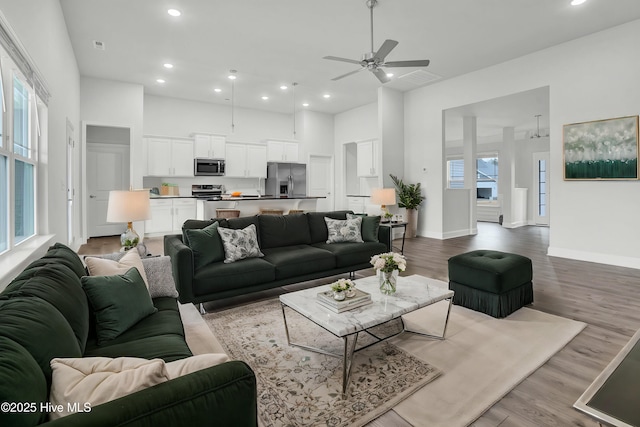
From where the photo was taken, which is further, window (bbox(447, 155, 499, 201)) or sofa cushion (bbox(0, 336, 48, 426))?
window (bbox(447, 155, 499, 201))

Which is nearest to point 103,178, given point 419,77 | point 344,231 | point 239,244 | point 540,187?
point 239,244

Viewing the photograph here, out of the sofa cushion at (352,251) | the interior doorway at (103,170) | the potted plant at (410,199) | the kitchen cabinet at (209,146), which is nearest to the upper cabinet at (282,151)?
the kitchen cabinet at (209,146)

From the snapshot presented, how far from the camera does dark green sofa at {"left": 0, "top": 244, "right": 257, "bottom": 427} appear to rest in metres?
0.76

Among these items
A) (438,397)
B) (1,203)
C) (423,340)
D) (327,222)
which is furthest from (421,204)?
(1,203)

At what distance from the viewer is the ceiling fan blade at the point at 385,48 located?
11.7 ft

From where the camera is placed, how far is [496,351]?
7.80 feet

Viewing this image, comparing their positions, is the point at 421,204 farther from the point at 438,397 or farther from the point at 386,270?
the point at 438,397

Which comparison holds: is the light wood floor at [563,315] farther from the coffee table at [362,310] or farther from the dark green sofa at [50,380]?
the dark green sofa at [50,380]

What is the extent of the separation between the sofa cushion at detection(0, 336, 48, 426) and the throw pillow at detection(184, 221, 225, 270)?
231cm

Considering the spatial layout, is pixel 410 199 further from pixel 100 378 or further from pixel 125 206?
pixel 100 378

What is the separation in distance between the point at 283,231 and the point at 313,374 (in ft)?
7.11

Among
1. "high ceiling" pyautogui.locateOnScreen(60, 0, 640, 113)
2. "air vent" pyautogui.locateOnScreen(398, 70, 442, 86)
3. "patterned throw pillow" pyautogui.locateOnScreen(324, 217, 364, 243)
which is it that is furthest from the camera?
"air vent" pyautogui.locateOnScreen(398, 70, 442, 86)

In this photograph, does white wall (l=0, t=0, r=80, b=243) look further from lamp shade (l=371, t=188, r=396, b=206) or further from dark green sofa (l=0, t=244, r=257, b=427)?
lamp shade (l=371, t=188, r=396, b=206)

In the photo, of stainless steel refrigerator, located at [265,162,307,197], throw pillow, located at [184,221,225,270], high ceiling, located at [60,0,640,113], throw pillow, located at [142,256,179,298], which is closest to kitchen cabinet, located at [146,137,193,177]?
high ceiling, located at [60,0,640,113]
